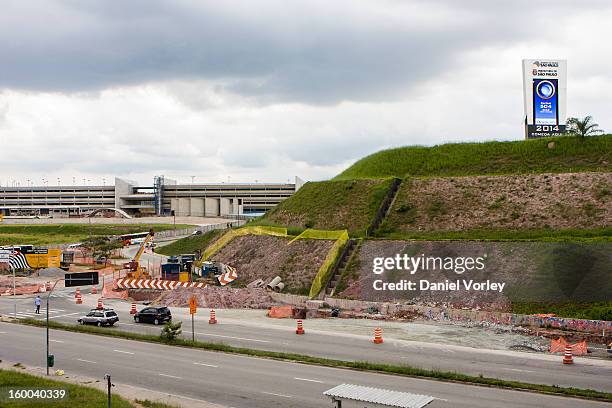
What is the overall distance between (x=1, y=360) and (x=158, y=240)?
74867 mm

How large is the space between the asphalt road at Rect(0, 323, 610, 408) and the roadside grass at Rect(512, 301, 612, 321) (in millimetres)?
15666

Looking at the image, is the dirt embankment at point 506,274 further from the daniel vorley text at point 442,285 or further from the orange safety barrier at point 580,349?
the orange safety barrier at point 580,349

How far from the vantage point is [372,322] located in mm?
40750

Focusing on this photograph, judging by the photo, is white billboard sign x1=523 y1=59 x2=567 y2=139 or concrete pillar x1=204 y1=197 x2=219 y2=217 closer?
white billboard sign x1=523 y1=59 x2=567 y2=139

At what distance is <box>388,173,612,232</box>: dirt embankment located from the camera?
52.6m

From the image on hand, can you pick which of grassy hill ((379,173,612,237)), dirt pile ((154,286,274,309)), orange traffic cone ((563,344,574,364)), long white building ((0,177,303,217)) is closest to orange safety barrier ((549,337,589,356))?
orange traffic cone ((563,344,574,364))

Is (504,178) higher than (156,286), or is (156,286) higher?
(504,178)

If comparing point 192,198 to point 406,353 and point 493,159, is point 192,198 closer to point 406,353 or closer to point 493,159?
point 493,159

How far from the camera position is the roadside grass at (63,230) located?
4473 inches

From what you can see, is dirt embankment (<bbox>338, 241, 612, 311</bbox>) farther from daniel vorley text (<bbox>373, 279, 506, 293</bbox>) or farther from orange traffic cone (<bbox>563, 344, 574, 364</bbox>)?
orange traffic cone (<bbox>563, 344, 574, 364</bbox>)

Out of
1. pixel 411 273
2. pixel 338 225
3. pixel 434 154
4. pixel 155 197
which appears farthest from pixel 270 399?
pixel 155 197

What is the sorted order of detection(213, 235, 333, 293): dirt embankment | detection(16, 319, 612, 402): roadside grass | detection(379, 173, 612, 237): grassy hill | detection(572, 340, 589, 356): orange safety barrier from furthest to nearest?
detection(379, 173, 612, 237): grassy hill, detection(213, 235, 333, 293): dirt embankment, detection(572, 340, 589, 356): orange safety barrier, detection(16, 319, 612, 402): roadside grass

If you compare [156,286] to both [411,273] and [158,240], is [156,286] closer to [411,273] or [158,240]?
[411,273]

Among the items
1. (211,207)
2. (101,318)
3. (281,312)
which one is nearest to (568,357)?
(281,312)
